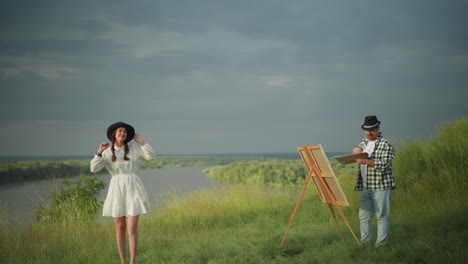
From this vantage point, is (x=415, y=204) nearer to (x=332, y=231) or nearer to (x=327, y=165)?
(x=332, y=231)

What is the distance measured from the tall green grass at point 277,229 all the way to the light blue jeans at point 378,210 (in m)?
0.22

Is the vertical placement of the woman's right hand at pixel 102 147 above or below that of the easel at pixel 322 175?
above

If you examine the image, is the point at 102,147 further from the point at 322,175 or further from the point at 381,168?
the point at 381,168

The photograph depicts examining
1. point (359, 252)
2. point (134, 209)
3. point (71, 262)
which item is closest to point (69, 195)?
point (71, 262)

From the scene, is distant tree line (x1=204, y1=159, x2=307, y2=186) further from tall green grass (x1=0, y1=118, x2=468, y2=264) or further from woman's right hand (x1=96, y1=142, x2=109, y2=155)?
woman's right hand (x1=96, y1=142, x2=109, y2=155)

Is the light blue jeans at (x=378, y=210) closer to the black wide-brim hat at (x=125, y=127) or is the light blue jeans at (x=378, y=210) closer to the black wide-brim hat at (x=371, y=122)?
the black wide-brim hat at (x=371, y=122)

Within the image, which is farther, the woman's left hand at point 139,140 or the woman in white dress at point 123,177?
the woman's left hand at point 139,140

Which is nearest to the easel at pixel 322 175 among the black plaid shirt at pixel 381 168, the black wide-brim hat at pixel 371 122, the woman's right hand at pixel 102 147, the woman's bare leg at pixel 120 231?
the black plaid shirt at pixel 381 168

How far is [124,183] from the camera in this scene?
16.2ft

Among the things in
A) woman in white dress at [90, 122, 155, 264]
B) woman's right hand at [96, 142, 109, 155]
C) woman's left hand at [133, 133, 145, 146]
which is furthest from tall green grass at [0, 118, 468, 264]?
woman's right hand at [96, 142, 109, 155]

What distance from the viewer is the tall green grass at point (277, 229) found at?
5.29m

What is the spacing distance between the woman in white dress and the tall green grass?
98 centimetres

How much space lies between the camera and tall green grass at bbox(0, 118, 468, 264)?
5.29 m

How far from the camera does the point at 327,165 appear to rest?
5.15 metres
